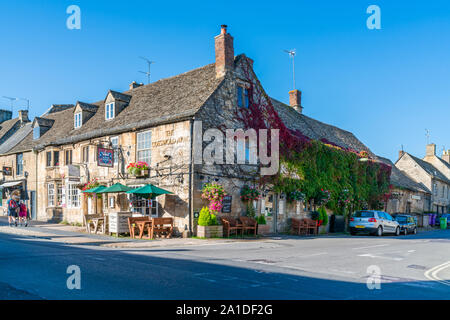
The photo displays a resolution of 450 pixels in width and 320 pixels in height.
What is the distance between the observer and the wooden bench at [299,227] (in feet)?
77.6

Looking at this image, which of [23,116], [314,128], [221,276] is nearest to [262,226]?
[221,276]

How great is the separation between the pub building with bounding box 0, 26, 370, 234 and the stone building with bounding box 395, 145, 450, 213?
28.2 m

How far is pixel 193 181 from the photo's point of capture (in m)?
19.0

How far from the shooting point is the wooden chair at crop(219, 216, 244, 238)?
63.4 feet

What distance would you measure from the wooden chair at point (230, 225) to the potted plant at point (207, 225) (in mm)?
534

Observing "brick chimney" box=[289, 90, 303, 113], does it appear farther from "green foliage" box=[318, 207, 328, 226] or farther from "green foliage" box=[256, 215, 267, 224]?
"green foliage" box=[256, 215, 267, 224]

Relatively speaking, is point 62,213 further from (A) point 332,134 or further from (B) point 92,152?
(A) point 332,134

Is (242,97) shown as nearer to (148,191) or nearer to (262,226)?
(262,226)

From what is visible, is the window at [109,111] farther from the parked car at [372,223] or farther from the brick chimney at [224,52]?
the parked car at [372,223]

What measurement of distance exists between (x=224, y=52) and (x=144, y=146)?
676cm

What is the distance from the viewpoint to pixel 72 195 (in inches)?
1011

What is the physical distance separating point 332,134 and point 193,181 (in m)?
19.8

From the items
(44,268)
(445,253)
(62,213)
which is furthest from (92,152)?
(445,253)
